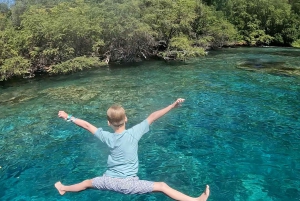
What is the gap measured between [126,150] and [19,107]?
38.5ft

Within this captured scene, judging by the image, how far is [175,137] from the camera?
10570 millimetres

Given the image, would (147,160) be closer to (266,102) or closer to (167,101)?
(167,101)

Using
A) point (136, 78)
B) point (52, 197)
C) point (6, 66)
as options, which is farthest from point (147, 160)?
point (6, 66)

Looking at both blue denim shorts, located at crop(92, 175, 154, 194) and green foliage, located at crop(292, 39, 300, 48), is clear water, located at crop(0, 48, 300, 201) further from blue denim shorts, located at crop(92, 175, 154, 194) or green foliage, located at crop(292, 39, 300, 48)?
green foliage, located at crop(292, 39, 300, 48)

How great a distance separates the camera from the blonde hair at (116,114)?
4.86 m

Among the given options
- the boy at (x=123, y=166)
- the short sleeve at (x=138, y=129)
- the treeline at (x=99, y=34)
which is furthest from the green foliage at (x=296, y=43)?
the boy at (x=123, y=166)

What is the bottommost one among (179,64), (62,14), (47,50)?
(179,64)

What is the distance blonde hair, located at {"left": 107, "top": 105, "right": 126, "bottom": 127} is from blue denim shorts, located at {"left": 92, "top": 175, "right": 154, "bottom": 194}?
982 millimetres

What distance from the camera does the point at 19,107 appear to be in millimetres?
15039

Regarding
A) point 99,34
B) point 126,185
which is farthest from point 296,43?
point 126,185

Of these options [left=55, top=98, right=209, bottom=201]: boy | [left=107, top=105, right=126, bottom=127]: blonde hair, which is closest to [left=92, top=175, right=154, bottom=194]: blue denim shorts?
[left=55, top=98, right=209, bottom=201]: boy

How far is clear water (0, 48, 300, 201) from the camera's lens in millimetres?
7625

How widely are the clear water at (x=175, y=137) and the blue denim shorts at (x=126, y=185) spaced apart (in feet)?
7.18

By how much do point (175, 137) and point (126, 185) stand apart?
5.74m
